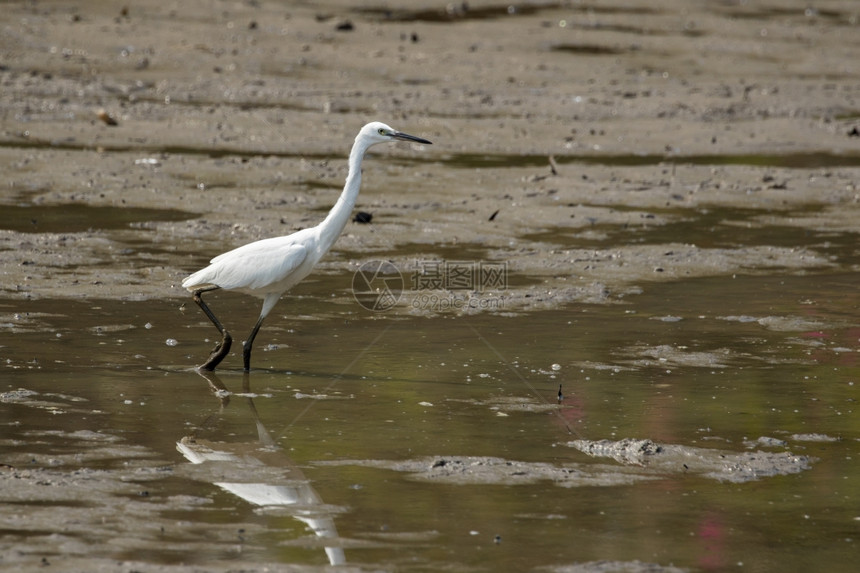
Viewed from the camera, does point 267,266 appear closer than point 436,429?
No

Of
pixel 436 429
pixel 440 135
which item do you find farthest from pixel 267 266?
pixel 440 135

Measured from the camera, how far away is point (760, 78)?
73.7 feet

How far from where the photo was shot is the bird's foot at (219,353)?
8.29 meters

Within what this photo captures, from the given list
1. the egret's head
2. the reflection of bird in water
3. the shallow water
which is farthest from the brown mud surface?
the reflection of bird in water

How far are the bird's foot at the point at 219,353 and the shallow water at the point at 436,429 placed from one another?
0.17m

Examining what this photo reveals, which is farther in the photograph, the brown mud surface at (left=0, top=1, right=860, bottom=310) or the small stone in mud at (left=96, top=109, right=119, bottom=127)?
the small stone in mud at (left=96, top=109, right=119, bottom=127)

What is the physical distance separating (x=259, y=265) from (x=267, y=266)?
60 millimetres

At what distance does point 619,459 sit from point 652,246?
5998 millimetres

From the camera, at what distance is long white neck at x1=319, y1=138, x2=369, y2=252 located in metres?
8.64

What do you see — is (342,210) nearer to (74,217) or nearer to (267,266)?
(267,266)

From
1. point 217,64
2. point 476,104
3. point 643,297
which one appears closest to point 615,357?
point 643,297

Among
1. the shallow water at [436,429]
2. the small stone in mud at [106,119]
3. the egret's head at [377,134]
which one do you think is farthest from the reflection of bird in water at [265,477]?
the small stone in mud at [106,119]

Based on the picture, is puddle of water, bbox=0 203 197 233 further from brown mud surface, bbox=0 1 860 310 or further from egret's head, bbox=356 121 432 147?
egret's head, bbox=356 121 432 147

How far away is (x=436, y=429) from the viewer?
7312 millimetres
